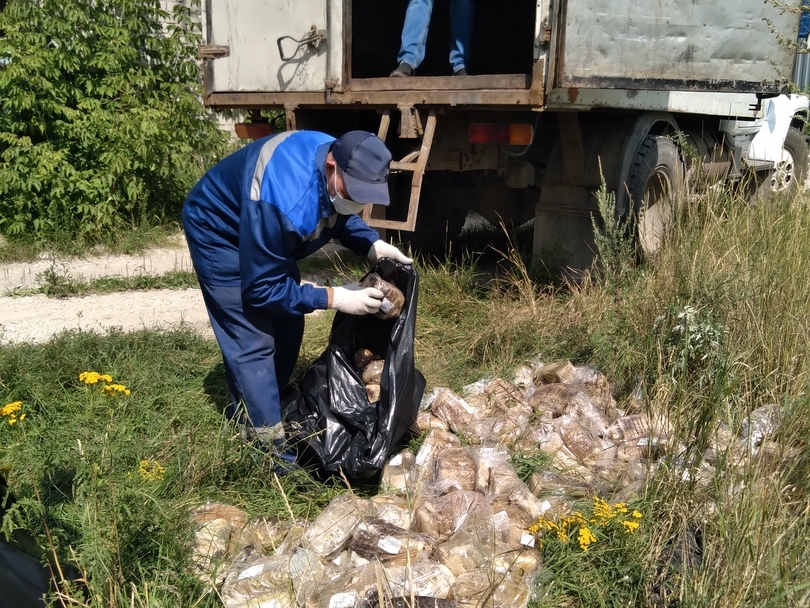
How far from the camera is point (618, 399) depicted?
3.56 m

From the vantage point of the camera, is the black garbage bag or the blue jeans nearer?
the black garbage bag

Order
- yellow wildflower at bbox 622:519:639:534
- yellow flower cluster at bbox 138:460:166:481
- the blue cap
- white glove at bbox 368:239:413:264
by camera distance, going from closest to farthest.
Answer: yellow wildflower at bbox 622:519:639:534 → yellow flower cluster at bbox 138:460:166:481 → the blue cap → white glove at bbox 368:239:413:264

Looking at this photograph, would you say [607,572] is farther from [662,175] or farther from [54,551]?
[662,175]

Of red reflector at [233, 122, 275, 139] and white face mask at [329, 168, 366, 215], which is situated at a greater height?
red reflector at [233, 122, 275, 139]

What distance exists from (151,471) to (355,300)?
94 cm

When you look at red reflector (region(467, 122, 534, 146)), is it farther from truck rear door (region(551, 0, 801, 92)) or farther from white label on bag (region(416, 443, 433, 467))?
white label on bag (region(416, 443, 433, 467))

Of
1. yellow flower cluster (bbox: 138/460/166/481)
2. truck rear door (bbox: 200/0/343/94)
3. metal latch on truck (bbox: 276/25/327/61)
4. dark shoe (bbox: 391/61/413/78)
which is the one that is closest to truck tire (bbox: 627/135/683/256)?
dark shoe (bbox: 391/61/413/78)

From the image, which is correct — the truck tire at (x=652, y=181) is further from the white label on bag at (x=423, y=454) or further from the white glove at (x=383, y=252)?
the white label on bag at (x=423, y=454)

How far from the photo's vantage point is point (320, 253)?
7.16m

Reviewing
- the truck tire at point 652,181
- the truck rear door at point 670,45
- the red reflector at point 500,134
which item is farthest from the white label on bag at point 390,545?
the truck tire at point 652,181

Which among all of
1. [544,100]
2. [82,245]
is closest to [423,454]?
[544,100]

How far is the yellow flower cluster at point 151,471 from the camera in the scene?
8.14 ft

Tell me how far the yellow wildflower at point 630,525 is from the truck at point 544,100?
2.53 m

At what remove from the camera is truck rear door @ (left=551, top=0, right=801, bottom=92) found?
161 inches
